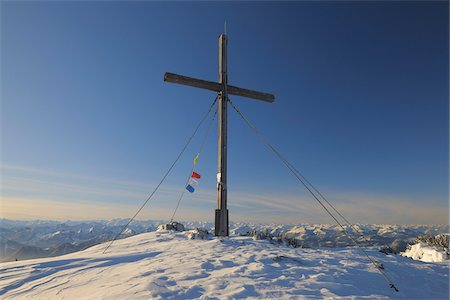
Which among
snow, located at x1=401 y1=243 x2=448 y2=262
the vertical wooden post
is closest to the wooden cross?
the vertical wooden post

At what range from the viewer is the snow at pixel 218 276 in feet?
16.9

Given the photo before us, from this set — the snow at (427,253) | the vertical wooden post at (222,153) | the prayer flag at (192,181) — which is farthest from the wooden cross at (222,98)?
the snow at (427,253)

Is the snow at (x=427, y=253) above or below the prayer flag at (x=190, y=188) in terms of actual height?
below

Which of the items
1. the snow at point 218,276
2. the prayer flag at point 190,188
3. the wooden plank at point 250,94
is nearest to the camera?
the snow at point 218,276

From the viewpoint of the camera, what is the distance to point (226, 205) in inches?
440

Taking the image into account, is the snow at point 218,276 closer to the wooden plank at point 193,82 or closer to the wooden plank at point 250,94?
the wooden plank at point 193,82

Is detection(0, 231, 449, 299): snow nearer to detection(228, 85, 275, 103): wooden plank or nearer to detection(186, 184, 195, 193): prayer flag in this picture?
detection(186, 184, 195, 193): prayer flag

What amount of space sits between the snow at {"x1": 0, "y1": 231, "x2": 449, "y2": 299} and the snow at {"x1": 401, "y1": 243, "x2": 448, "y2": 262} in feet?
9.80

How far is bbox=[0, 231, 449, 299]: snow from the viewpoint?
5.14 meters

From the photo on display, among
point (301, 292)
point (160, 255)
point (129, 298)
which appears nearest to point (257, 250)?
point (160, 255)

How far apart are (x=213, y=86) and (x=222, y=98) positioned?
2.07 feet

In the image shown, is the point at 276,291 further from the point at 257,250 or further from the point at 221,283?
the point at 257,250

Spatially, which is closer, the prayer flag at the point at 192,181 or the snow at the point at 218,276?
the snow at the point at 218,276

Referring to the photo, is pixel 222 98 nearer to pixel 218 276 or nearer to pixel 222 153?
pixel 222 153
